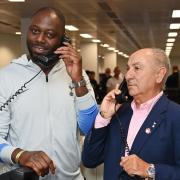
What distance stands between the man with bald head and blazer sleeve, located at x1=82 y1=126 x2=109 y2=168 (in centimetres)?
8

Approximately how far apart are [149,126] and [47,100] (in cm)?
47

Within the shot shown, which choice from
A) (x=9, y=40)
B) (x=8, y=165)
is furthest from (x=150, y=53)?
(x=9, y=40)

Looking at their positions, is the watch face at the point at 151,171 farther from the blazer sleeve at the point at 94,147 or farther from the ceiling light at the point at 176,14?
the ceiling light at the point at 176,14

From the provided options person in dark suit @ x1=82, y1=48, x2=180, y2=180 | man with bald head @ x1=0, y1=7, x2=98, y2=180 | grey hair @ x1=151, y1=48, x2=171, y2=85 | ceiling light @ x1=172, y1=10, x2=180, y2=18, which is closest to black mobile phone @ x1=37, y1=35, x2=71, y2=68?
man with bald head @ x1=0, y1=7, x2=98, y2=180

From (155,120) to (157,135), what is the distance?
2.9 inches

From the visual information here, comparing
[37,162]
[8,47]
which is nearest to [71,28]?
[8,47]

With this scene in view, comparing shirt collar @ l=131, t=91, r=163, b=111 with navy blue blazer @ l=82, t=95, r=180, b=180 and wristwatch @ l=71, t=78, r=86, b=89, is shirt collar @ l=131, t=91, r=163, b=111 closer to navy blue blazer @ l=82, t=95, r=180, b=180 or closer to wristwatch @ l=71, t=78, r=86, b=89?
navy blue blazer @ l=82, t=95, r=180, b=180

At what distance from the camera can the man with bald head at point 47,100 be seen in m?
1.73

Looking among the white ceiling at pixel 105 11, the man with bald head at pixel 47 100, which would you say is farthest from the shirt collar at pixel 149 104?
the white ceiling at pixel 105 11

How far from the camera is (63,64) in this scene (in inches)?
74.9

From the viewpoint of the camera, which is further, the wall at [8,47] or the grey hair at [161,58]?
the wall at [8,47]

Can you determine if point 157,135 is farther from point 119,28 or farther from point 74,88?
point 119,28

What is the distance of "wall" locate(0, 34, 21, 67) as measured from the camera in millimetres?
16859

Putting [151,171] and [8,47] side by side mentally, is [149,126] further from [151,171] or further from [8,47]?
[8,47]
